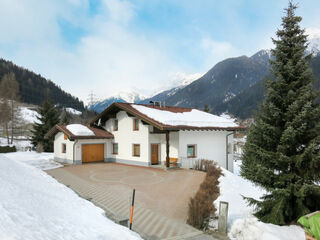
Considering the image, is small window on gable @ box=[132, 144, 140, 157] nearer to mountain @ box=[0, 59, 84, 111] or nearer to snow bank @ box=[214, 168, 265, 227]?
snow bank @ box=[214, 168, 265, 227]

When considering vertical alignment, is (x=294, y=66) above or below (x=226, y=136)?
above

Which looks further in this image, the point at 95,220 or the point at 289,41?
the point at 289,41

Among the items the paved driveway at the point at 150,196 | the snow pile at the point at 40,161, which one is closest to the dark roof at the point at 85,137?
the snow pile at the point at 40,161

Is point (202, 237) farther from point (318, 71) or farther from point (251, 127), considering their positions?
point (318, 71)

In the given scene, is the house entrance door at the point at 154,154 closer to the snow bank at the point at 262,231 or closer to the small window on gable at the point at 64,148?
the small window on gable at the point at 64,148

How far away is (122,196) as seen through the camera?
978 cm

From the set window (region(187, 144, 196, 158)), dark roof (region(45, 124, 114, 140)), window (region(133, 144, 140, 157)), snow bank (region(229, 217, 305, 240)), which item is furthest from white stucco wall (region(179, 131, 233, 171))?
snow bank (region(229, 217, 305, 240))

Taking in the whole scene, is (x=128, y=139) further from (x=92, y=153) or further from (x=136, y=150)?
(x=92, y=153)

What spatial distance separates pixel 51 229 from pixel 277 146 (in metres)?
6.54

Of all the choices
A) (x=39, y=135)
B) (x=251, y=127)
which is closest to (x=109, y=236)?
(x=251, y=127)

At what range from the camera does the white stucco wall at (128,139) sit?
18.8m

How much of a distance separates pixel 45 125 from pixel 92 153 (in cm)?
1648

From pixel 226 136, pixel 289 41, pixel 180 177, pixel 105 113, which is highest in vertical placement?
pixel 289 41

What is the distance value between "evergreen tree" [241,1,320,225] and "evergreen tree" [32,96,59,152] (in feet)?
108
